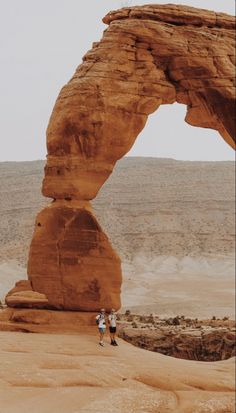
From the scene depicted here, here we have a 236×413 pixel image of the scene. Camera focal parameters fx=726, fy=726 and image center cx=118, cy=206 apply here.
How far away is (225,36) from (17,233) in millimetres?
53865

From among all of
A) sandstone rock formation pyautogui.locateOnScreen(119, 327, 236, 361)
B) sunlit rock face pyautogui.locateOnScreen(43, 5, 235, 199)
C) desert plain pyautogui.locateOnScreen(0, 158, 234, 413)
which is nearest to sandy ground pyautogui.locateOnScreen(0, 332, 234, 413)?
desert plain pyautogui.locateOnScreen(0, 158, 234, 413)

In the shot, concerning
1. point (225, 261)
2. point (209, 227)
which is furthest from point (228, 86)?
point (209, 227)

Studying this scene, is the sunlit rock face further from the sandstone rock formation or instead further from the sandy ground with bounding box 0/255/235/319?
the sandy ground with bounding box 0/255/235/319

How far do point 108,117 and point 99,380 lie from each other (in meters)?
7.91

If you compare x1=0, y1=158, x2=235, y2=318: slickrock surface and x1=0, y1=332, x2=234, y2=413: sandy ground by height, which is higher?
x1=0, y1=332, x2=234, y2=413: sandy ground

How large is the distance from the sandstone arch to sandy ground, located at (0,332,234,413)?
2.35 m

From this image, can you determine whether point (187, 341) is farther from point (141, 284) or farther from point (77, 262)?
point (141, 284)

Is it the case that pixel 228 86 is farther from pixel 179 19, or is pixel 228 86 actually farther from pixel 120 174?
pixel 120 174

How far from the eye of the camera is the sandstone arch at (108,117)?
21.6 m

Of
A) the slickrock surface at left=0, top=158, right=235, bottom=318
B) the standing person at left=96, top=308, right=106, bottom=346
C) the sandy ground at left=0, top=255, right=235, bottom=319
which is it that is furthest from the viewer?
the slickrock surface at left=0, top=158, right=235, bottom=318

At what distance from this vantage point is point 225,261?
71.2m

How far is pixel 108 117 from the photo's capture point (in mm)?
21391

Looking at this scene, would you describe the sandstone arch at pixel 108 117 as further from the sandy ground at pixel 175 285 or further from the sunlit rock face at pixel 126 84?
the sandy ground at pixel 175 285

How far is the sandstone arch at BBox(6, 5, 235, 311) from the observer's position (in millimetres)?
21562
